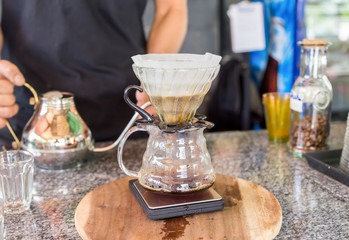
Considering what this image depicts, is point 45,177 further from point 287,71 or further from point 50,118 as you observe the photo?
point 287,71

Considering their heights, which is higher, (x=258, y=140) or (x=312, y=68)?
(x=312, y=68)

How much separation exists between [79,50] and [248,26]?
1336 mm

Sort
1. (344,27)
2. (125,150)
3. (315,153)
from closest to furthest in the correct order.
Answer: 1. (315,153)
2. (125,150)
3. (344,27)

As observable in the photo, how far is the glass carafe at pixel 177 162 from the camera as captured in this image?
78cm

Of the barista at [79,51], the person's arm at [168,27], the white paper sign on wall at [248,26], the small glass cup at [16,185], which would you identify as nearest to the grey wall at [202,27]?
the white paper sign on wall at [248,26]

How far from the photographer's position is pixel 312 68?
116cm

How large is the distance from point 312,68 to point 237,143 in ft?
1.08

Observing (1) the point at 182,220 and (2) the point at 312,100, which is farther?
(2) the point at 312,100

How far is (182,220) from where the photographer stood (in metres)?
0.75

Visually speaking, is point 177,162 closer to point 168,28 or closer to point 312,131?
point 312,131

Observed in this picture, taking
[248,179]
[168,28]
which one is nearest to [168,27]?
[168,28]

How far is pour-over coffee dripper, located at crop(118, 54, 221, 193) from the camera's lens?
76cm

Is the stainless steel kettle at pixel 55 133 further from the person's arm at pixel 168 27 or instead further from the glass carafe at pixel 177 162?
the person's arm at pixel 168 27

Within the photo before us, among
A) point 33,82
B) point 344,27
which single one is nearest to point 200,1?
point 344,27
